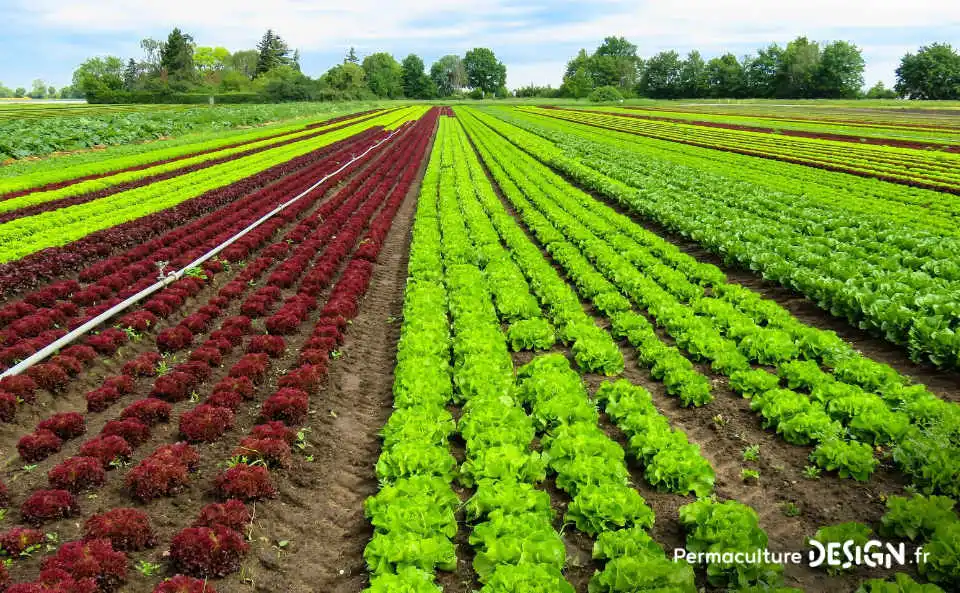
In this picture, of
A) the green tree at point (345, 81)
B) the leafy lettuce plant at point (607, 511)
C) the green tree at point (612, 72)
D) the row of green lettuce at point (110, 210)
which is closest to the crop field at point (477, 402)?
the leafy lettuce plant at point (607, 511)

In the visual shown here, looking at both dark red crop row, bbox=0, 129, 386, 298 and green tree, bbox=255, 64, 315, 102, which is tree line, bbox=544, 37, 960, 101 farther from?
dark red crop row, bbox=0, 129, 386, 298

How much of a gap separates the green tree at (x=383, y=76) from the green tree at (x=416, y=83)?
9.73ft

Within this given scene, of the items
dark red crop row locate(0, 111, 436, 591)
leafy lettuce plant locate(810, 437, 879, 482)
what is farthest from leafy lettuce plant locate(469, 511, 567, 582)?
leafy lettuce plant locate(810, 437, 879, 482)

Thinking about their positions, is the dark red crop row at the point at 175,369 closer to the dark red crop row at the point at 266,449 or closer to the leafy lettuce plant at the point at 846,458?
the dark red crop row at the point at 266,449

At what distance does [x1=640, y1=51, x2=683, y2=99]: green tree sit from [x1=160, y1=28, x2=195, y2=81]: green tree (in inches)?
4637

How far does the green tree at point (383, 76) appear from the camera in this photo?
16388 cm

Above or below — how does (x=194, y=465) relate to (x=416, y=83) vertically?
below

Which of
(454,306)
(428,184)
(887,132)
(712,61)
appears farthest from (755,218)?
(712,61)

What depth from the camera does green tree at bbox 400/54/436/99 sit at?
184 meters

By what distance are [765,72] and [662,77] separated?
25905 millimetres

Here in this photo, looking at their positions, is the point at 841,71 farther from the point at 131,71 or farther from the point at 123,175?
the point at 131,71

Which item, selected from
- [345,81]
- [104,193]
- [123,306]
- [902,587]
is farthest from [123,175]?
[345,81]

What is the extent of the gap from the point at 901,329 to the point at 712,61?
6228 inches

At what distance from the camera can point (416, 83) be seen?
18550 cm
